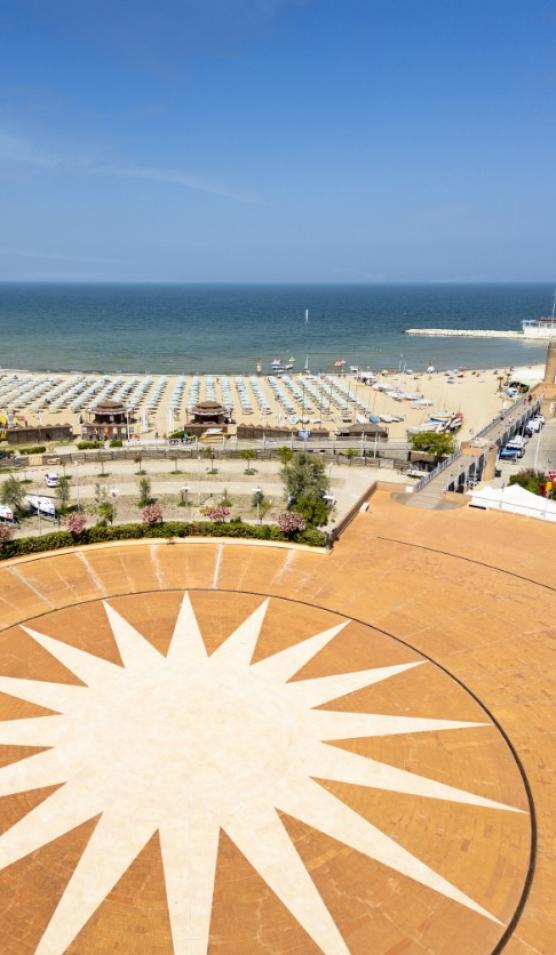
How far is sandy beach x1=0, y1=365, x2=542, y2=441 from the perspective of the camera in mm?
64250

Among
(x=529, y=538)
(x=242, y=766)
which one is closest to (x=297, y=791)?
(x=242, y=766)

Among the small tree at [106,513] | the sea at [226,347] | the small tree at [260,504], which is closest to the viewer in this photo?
the small tree at [106,513]

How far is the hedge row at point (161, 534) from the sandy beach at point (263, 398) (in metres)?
30.7

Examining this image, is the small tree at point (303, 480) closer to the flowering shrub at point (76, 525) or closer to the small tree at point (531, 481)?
the flowering shrub at point (76, 525)

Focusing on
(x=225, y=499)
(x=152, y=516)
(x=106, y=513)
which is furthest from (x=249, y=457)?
(x=152, y=516)

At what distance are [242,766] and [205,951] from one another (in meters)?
4.31

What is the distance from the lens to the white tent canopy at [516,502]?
102 feet

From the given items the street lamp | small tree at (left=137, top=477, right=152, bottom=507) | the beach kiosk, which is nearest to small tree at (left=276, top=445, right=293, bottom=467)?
the street lamp

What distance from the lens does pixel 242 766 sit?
1515cm

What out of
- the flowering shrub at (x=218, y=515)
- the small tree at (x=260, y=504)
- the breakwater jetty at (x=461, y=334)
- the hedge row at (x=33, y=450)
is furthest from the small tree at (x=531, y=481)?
the breakwater jetty at (x=461, y=334)

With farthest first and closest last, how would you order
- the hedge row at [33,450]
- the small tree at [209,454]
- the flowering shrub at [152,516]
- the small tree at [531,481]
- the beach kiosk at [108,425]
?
1. the beach kiosk at [108,425]
2. the hedge row at [33,450]
3. the small tree at [209,454]
4. the small tree at [531,481]
5. the flowering shrub at [152,516]

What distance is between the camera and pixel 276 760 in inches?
604

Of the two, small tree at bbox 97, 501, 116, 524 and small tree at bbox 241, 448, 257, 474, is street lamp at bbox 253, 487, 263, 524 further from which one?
small tree at bbox 97, 501, 116, 524

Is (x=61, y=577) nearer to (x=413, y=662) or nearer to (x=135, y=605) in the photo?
(x=135, y=605)
